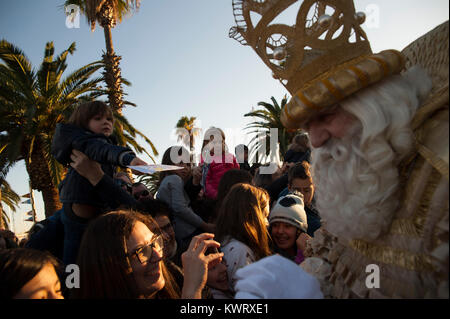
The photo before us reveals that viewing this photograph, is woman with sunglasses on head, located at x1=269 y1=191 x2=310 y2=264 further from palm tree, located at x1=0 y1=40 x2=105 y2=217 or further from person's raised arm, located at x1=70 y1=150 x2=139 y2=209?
palm tree, located at x1=0 y1=40 x2=105 y2=217

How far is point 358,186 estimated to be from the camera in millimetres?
1146

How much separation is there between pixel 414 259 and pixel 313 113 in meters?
0.59

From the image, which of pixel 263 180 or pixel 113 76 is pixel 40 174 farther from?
pixel 263 180

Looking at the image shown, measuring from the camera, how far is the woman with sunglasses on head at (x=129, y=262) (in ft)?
4.92

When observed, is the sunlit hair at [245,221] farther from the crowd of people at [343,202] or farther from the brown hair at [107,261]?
the brown hair at [107,261]

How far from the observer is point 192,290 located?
5.12 ft

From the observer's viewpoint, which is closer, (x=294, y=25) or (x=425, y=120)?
(x=425, y=120)

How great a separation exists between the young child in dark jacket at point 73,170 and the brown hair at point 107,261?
21.4 inches

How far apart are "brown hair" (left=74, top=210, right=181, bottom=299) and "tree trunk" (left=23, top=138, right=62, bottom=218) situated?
32.8 feet

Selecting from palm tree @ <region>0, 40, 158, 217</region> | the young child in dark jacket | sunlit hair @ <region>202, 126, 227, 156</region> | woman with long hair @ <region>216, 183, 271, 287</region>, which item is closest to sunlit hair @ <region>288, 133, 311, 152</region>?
sunlit hair @ <region>202, 126, 227, 156</region>

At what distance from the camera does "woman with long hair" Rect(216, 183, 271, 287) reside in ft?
7.02
